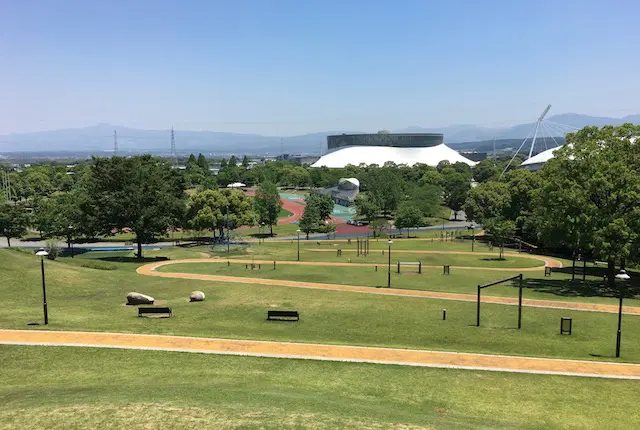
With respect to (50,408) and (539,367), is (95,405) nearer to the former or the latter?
(50,408)

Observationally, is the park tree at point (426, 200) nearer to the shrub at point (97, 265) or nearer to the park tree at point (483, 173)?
the park tree at point (483, 173)

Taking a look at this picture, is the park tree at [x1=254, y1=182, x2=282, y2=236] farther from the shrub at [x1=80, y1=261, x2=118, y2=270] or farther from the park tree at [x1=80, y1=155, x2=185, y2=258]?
the shrub at [x1=80, y1=261, x2=118, y2=270]

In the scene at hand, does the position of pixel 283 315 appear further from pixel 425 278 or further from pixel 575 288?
pixel 575 288

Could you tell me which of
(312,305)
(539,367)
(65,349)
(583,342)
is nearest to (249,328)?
(312,305)

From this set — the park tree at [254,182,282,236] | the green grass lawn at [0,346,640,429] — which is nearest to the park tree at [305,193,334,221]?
the park tree at [254,182,282,236]

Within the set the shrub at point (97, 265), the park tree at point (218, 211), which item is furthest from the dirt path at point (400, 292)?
the park tree at point (218, 211)

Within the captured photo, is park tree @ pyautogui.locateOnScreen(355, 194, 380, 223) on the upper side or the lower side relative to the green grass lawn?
lower

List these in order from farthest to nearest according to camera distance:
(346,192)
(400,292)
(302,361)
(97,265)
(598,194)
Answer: (346,192)
(97,265)
(598,194)
(400,292)
(302,361)

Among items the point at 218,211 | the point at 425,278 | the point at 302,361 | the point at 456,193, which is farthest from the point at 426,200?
the point at 302,361
